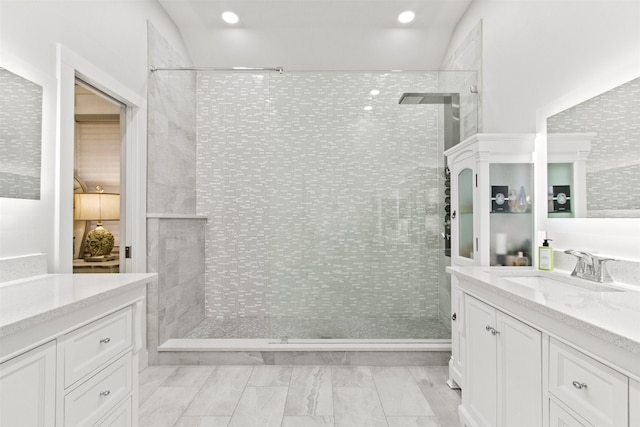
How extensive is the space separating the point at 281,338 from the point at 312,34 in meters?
2.90

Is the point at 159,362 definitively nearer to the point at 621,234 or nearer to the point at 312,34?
the point at 621,234

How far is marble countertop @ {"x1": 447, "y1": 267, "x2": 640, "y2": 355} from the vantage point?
0.83 metres

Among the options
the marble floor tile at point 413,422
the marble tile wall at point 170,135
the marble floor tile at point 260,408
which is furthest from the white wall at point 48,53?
the marble floor tile at point 413,422

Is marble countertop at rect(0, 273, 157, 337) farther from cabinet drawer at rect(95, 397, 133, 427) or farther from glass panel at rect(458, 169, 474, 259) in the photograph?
glass panel at rect(458, 169, 474, 259)

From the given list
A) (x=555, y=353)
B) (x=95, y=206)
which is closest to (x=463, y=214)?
(x=555, y=353)

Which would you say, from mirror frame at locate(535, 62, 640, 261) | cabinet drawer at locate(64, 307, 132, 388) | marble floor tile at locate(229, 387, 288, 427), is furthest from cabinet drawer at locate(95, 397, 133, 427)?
mirror frame at locate(535, 62, 640, 261)

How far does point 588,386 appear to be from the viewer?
926mm

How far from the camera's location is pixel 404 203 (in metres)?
3.20

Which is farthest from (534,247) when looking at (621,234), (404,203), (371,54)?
(371,54)

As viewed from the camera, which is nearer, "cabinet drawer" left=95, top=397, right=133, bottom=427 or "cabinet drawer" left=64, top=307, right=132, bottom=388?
"cabinet drawer" left=64, top=307, right=132, bottom=388

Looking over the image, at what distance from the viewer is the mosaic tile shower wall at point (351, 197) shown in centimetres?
315

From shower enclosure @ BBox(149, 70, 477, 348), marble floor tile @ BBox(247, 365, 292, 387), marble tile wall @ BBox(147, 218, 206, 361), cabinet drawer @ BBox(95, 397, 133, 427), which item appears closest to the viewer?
cabinet drawer @ BBox(95, 397, 133, 427)

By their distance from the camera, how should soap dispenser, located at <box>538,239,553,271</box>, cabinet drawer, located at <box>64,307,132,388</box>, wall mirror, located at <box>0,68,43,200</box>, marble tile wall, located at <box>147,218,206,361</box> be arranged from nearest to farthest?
cabinet drawer, located at <box>64,307,132,388</box> < wall mirror, located at <box>0,68,43,200</box> < soap dispenser, located at <box>538,239,553,271</box> < marble tile wall, located at <box>147,218,206,361</box>

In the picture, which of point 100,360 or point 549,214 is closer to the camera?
point 100,360
